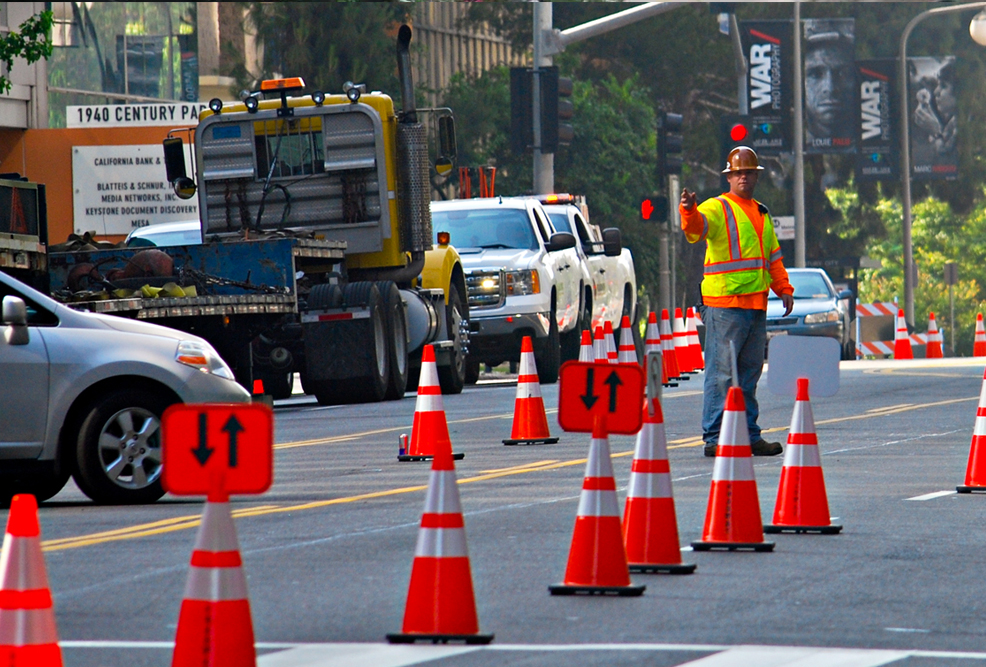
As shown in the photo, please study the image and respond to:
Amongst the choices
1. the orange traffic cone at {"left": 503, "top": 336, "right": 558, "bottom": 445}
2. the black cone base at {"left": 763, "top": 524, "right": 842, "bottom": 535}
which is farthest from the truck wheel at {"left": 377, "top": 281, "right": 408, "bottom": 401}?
the black cone base at {"left": 763, "top": 524, "right": 842, "bottom": 535}

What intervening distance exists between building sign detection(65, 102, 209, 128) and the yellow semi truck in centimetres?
1198

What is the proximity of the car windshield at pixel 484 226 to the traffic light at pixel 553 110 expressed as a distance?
4547 mm

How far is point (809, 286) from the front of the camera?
33.2 m

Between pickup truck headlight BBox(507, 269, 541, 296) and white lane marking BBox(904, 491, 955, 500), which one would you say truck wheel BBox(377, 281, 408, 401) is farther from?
white lane marking BBox(904, 491, 955, 500)

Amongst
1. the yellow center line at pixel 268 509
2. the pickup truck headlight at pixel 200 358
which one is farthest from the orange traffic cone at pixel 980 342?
the pickup truck headlight at pixel 200 358

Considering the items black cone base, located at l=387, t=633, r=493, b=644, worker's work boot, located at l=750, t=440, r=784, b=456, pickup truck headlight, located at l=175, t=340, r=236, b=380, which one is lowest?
worker's work boot, located at l=750, t=440, r=784, b=456

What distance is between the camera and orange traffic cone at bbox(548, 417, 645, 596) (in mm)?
7770

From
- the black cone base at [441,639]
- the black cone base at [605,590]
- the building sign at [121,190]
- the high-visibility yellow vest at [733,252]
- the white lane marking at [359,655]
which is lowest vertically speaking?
the black cone base at [605,590]

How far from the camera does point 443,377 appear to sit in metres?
23.0

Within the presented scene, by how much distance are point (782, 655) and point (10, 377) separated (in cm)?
571

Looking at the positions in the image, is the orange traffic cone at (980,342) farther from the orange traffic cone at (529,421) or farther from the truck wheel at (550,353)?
the orange traffic cone at (529,421)

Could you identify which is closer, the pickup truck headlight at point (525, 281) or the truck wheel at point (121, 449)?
the truck wheel at point (121, 449)

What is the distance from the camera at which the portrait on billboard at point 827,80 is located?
5209 centimetres

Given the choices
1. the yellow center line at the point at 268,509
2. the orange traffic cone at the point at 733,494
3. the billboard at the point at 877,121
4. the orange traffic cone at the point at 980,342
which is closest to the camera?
the orange traffic cone at the point at 733,494
